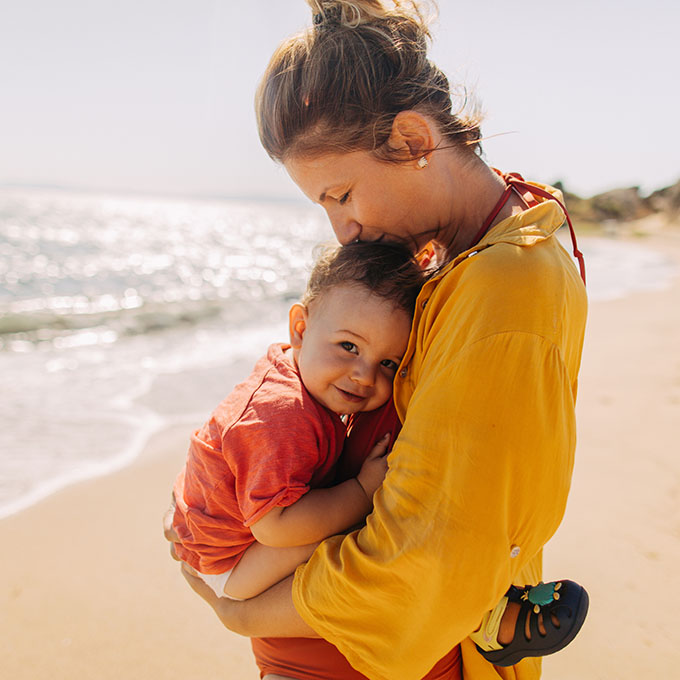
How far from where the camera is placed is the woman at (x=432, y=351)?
1.14 m

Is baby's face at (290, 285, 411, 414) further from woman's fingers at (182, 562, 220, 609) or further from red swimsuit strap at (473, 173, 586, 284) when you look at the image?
woman's fingers at (182, 562, 220, 609)

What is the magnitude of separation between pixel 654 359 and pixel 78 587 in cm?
594

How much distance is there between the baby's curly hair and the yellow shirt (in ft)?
0.91

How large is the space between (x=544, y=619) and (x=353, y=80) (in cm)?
134

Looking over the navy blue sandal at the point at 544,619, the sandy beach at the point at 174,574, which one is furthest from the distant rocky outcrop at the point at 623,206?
the navy blue sandal at the point at 544,619

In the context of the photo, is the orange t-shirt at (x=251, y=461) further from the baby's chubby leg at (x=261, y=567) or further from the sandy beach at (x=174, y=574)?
the sandy beach at (x=174, y=574)

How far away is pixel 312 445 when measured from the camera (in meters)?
1.55

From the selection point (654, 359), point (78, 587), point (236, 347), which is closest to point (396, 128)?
point (78, 587)

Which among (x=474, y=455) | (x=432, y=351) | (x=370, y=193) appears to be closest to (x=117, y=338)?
(x=370, y=193)

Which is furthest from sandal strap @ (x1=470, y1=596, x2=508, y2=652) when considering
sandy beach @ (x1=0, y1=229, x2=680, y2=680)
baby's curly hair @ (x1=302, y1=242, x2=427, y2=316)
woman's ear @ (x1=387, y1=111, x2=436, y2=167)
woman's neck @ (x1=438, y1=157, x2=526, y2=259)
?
sandy beach @ (x1=0, y1=229, x2=680, y2=680)

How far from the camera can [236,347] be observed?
26.8ft

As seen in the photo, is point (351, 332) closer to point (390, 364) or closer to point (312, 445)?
point (390, 364)

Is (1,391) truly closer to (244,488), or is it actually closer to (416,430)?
(244,488)

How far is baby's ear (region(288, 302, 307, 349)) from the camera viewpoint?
1.81 metres
